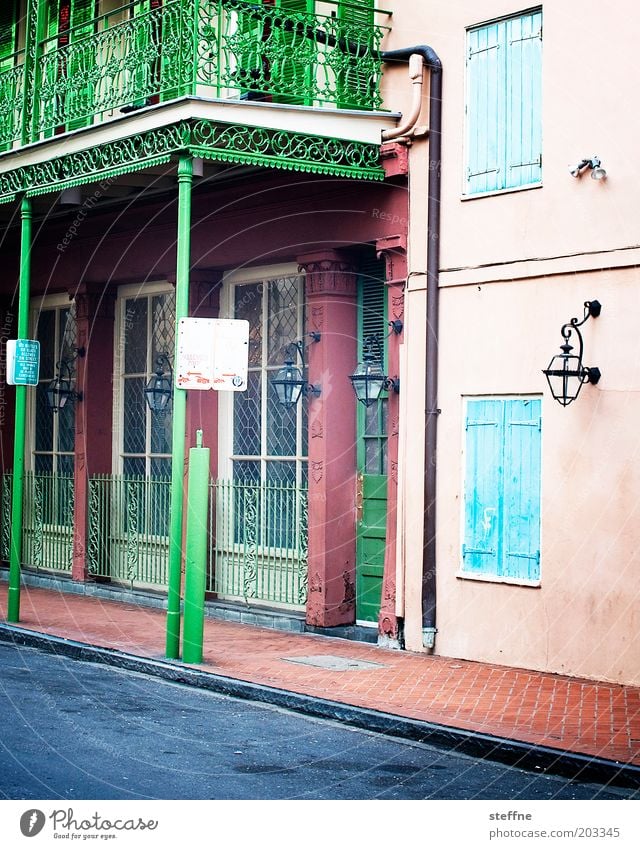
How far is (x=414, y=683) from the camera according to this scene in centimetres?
996

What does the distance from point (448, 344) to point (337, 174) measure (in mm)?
1809

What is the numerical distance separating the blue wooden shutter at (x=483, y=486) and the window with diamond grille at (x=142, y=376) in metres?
4.74

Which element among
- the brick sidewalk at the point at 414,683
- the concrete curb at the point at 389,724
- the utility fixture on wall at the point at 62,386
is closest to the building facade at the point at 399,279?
the brick sidewalk at the point at 414,683

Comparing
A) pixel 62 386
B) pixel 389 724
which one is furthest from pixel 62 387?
pixel 389 724

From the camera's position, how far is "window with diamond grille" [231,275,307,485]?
13203 millimetres

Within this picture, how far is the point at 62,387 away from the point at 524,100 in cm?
805

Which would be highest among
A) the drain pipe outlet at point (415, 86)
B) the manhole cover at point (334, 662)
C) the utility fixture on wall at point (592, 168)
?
the drain pipe outlet at point (415, 86)

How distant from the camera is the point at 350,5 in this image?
11852 millimetres

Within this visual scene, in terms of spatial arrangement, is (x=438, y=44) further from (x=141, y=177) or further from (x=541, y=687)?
(x=541, y=687)

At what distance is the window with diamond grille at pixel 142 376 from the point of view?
15.2 m

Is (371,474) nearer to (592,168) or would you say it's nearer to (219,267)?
(219,267)

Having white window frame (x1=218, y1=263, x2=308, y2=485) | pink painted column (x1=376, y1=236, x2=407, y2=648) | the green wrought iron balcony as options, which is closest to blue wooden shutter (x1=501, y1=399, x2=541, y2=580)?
pink painted column (x1=376, y1=236, x2=407, y2=648)

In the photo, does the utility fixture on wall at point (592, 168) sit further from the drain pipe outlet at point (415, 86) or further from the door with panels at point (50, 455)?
the door with panels at point (50, 455)

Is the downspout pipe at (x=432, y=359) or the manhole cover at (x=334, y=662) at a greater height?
the downspout pipe at (x=432, y=359)
